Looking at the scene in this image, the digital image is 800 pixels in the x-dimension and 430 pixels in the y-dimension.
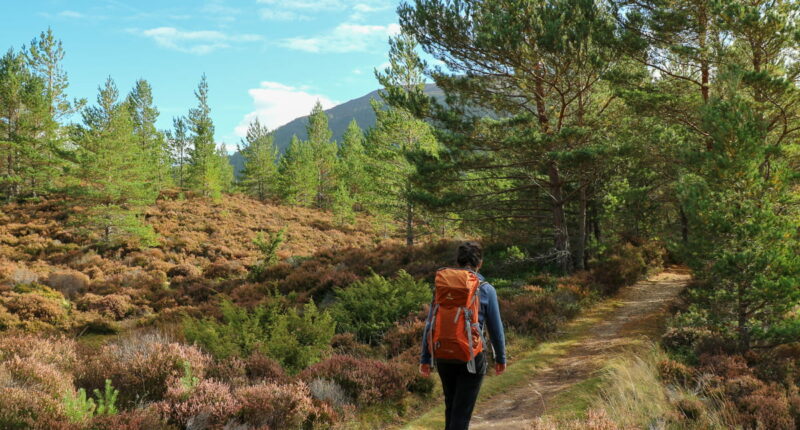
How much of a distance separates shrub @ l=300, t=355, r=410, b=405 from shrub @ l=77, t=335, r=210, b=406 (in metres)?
1.73

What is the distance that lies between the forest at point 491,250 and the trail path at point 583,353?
37 cm

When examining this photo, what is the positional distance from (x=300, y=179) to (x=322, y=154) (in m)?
6.03

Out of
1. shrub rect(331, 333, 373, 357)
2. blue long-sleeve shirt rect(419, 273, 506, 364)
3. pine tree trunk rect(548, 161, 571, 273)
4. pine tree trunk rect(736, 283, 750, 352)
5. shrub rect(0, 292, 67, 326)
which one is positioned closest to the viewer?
blue long-sleeve shirt rect(419, 273, 506, 364)

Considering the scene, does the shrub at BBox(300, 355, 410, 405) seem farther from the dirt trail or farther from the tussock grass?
the tussock grass

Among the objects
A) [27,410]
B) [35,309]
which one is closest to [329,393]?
[27,410]

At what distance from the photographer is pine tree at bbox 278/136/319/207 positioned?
46.7 meters

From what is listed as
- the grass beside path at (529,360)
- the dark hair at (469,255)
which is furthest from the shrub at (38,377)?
the dark hair at (469,255)

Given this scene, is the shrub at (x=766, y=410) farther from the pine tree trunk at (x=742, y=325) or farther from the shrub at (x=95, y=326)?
the shrub at (x=95, y=326)

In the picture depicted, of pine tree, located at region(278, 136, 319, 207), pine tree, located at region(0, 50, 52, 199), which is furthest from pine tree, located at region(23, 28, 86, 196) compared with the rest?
pine tree, located at region(278, 136, 319, 207)

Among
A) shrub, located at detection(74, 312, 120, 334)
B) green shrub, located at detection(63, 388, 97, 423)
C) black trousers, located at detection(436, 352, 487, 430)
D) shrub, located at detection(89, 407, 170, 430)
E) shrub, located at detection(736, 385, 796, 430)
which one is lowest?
shrub, located at detection(74, 312, 120, 334)

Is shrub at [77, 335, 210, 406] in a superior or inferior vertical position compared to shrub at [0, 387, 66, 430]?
inferior

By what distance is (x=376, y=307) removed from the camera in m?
11.1

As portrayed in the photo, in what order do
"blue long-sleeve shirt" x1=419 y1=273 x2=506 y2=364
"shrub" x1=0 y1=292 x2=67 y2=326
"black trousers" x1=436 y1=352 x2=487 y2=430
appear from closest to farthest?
"black trousers" x1=436 y1=352 x2=487 y2=430
"blue long-sleeve shirt" x1=419 y1=273 x2=506 y2=364
"shrub" x1=0 y1=292 x2=67 y2=326

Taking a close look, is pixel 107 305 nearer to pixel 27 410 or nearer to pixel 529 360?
pixel 27 410
